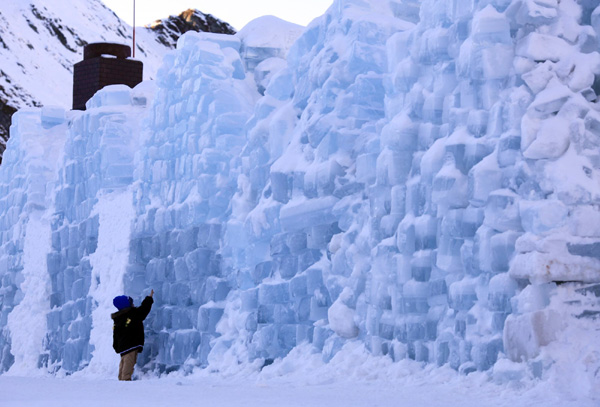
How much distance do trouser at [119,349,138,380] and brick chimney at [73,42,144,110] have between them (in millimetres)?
7748

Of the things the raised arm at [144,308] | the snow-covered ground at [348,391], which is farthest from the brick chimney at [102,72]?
the snow-covered ground at [348,391]

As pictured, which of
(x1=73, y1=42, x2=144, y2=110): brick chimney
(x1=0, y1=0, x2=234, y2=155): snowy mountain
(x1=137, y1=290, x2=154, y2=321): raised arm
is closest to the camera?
(x1=137, y1=290, x2=154, y2=321): raised arm

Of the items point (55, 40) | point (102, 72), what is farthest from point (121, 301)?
point (55, 40)

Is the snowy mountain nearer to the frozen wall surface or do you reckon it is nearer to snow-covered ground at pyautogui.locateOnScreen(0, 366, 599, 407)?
the frozen wall surface

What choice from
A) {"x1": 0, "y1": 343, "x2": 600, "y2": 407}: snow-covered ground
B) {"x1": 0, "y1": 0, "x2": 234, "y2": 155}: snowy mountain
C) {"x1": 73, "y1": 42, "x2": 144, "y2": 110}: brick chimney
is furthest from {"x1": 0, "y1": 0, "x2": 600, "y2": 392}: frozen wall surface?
{"x1": 0, "y1": 0, "x2": 234, "y2": 155}: snowy mountain

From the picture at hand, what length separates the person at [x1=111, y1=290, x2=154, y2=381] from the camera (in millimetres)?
9695

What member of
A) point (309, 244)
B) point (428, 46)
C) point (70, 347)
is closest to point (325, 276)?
point (309, 244)

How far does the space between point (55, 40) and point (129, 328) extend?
29241mm

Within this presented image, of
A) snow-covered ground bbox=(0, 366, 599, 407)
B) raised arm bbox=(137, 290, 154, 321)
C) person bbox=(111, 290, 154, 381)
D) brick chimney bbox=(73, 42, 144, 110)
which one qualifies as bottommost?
snow-covered ground bbox=(0, 366, 599, 407)

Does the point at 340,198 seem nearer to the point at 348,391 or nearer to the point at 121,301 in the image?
the point at 348,391

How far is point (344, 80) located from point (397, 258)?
5.92 ft

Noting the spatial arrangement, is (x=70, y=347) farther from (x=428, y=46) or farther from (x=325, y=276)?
(x=428, y=46)

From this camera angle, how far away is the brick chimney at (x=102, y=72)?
16.9 metres

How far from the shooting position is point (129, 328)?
383 inches
